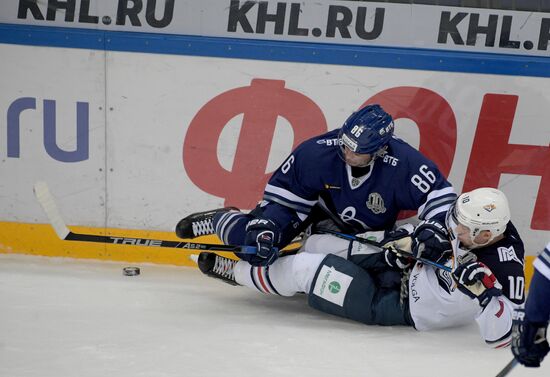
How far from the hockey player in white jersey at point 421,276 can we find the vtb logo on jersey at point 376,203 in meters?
0.10

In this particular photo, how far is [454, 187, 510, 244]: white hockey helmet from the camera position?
3557 mm

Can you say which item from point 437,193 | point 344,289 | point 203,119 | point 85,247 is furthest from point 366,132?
point 85,247

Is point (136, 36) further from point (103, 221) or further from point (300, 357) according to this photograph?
point (300, 357)

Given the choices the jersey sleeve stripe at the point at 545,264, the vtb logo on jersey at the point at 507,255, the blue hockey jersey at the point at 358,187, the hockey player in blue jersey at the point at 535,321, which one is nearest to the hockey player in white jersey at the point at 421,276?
the vtb logo on jersey at the point at 507,255

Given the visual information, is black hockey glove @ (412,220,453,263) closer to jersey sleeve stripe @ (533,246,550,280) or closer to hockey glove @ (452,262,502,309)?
hockey glove @ (452,262,502,309)

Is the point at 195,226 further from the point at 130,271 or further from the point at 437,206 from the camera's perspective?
the point at 437,206

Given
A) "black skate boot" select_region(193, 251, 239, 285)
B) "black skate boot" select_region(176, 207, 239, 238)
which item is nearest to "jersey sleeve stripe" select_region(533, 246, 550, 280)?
"black skate boot" select_region(193, 251, 239, 285)

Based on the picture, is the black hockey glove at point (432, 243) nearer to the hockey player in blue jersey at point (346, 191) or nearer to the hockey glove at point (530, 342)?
the hockey player in blue jersey at point (346, 191)

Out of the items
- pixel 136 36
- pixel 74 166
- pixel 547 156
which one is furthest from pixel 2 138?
pixel 547 156

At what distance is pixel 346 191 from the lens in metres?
4.11

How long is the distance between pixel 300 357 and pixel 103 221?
5.20 feet

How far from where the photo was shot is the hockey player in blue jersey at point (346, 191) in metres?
3.94

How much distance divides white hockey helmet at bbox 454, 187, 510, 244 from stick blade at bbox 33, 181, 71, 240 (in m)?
1.63

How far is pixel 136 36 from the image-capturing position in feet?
14.9
